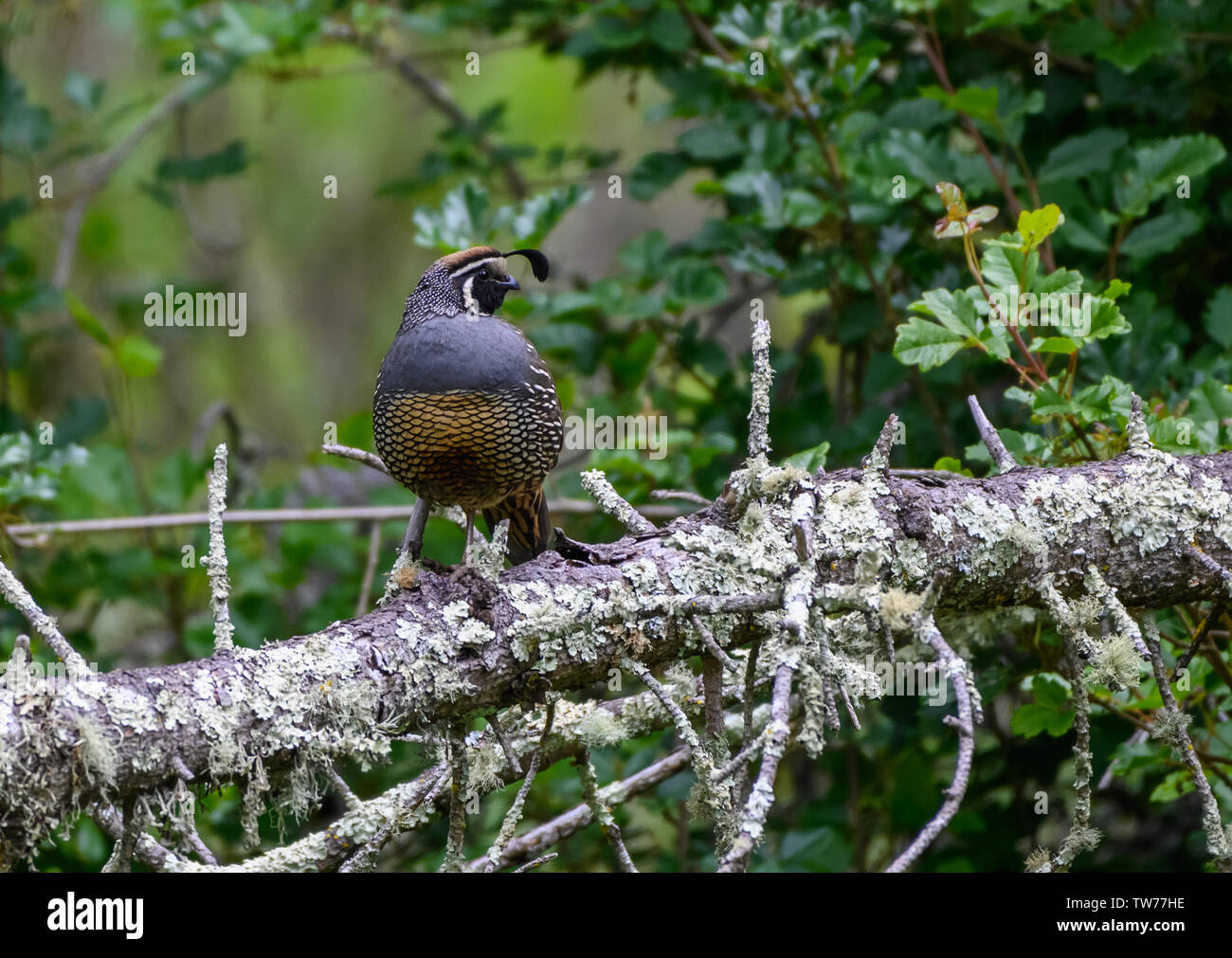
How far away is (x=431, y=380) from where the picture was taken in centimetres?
266

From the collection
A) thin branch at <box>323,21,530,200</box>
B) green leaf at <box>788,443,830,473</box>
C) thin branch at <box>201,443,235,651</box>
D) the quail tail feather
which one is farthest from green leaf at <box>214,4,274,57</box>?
Result: thin branch at <box>201,443,235,651</box>

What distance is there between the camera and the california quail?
262 centimetres

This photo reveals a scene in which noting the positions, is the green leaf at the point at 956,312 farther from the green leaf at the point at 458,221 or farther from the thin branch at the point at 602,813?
the green leaf at the point at 458,221

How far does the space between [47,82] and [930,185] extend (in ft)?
17.8

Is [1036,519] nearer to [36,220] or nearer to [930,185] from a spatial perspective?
[930,185]

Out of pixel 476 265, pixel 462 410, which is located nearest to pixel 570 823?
pixel 462 410

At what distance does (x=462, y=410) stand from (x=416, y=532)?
0.92 feet

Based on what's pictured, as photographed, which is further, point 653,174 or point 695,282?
point 653,174

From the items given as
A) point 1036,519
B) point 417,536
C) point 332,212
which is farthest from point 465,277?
point 332,212

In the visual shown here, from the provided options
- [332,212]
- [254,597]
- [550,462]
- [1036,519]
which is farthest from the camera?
[332,212]

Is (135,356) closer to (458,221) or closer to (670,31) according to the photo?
(458,221)

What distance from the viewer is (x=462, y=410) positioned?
2.64 metres

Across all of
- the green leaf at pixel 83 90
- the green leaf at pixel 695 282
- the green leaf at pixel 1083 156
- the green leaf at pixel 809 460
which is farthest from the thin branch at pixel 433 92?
the green leaf at pixel 809 460

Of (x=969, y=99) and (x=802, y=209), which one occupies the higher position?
(x=969, y=99)
